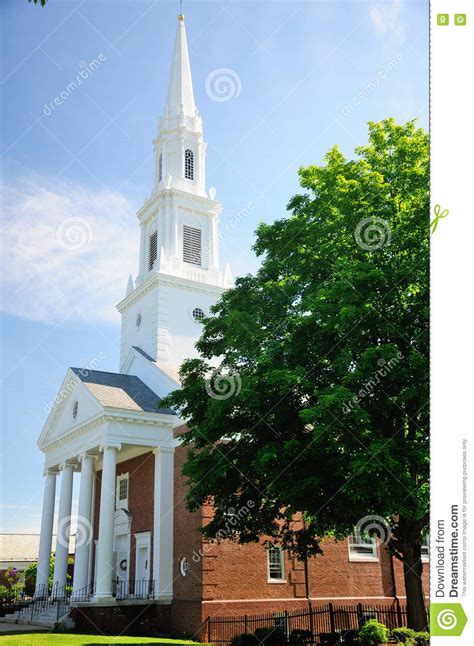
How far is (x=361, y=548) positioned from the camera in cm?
3066

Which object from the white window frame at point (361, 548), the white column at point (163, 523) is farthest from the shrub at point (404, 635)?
the white window frame at point (361, 548)

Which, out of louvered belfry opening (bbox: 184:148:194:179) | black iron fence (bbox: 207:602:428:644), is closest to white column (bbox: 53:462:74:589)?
black iron fence (bbox: 207:602:428:644)

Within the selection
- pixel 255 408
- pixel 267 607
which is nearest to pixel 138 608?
pixel 267 607

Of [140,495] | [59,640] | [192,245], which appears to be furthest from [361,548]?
[192,245]

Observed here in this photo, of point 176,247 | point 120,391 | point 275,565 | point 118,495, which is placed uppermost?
point 176,247

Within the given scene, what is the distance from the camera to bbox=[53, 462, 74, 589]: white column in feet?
103

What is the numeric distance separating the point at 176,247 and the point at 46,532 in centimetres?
1849

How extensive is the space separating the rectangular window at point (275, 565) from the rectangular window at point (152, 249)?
20.0 metres

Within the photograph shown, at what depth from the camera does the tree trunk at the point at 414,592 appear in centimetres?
1606

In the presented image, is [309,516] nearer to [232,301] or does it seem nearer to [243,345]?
[243,345]

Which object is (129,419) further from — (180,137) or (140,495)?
(180,137)

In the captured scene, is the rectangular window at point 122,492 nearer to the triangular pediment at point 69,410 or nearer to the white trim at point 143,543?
the white trim at point 143,543

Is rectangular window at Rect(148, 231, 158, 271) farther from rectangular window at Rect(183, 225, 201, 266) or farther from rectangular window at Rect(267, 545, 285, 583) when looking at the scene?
rectangular window at Rect(267, 545, 285, 583)

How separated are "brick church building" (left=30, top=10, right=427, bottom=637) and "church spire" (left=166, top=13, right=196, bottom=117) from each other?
141 millimetres
